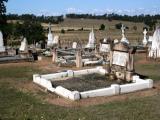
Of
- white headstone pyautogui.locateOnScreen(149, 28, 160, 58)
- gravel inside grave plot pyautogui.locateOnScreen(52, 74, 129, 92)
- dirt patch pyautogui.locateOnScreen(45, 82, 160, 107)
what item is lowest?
dirt patch pyautogui.locateOnScreen(45, 82, 160, 107)

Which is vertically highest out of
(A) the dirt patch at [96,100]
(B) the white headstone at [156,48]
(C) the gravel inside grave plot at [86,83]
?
(B) the white headstone at [156,48]

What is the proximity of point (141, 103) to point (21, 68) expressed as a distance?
11.9 meters

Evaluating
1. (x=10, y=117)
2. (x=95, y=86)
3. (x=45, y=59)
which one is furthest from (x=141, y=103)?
(x=45, y=59)

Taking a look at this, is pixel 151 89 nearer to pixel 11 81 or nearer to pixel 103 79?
pixel 103 79

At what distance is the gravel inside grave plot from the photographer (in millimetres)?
16334

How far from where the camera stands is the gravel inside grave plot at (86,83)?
16334 millimetres

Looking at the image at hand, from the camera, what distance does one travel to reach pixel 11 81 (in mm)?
18484

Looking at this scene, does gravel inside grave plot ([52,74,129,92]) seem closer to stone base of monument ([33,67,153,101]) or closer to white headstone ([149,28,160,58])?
stone base of monument ([33,67,153,101])

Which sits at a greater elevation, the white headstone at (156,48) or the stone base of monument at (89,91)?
the white headstone at (156,48)

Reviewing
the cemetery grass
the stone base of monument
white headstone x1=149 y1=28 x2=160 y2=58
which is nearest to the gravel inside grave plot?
the stone base of monument

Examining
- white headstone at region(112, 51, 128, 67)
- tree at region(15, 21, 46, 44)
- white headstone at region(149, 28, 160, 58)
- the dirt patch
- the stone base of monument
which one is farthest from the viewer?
tree at region(15, 21, 46, 44)

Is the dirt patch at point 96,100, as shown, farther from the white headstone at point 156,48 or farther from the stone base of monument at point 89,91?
the white headstone at point 156,48

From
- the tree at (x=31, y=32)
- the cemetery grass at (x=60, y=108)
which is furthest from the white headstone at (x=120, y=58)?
the tree at (x=31, y=32)

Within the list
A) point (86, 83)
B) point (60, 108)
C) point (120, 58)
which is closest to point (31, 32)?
point (120, 58)
